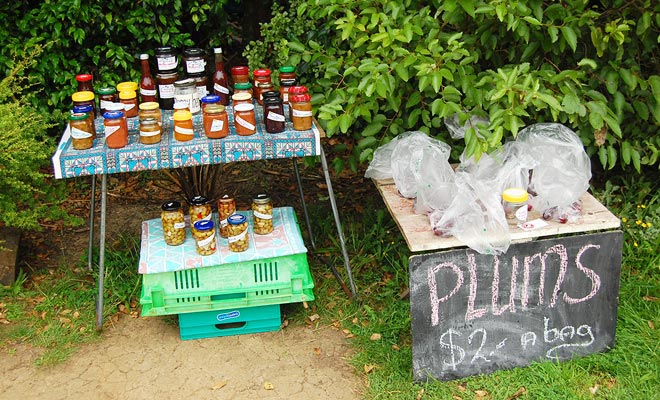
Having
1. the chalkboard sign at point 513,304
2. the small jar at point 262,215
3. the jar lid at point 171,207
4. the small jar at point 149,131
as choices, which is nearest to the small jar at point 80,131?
the small jar at point 149,131

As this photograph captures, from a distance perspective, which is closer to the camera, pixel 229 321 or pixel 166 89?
pixel 229 321

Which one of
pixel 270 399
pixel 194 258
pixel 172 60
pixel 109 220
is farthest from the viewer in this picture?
pixel 109 220

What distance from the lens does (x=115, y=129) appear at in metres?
3.21

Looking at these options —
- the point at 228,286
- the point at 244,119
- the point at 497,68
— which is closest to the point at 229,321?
the point at 228,286

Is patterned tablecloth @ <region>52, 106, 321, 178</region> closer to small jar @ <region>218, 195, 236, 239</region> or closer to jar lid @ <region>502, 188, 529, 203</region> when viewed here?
small jar @ <region>218, 195, 236, 239</region>

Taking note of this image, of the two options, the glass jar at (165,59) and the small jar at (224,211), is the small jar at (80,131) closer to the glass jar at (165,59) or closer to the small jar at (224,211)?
the glass jar at (165,59)

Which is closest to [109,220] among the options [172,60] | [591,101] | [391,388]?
[172,60]

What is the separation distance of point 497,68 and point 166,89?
156cm

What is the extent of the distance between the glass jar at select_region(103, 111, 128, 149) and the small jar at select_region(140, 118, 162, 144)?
0.23 ft

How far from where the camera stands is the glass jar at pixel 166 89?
12.1ft

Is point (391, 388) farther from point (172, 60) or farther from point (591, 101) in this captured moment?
point (172, 60)

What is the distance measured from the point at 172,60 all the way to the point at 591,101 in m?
1.93

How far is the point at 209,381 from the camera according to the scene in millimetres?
3275

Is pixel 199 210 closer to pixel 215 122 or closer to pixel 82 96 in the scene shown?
pixel 215 122
